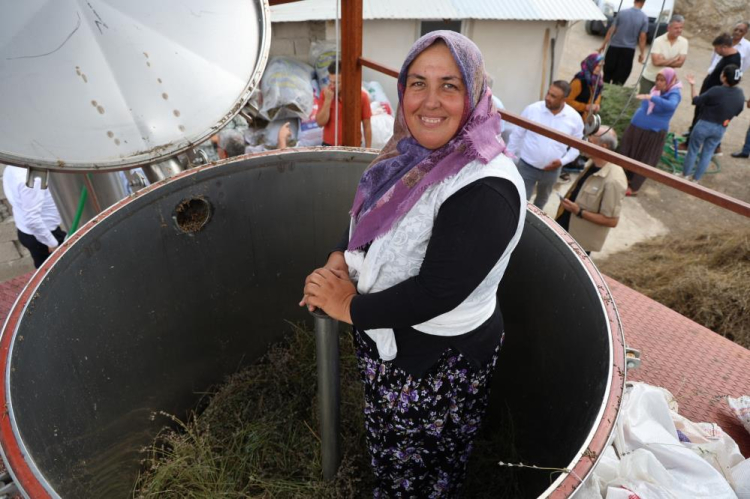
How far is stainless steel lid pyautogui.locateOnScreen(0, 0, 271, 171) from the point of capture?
61.0 inches

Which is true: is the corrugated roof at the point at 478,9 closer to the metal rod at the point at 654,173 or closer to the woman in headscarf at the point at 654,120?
the woman in headscarf at the point at 654,120

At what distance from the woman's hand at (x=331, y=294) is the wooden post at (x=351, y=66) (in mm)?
1467

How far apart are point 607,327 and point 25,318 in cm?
162

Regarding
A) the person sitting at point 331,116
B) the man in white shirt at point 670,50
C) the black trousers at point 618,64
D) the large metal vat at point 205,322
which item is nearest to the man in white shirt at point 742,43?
the man in white shirt at point 670,50

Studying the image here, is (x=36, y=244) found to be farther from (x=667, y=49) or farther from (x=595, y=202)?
(x=667, y=49)

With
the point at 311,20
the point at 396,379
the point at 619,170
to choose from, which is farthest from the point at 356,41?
the point at 311,20

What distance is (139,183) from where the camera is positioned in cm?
202

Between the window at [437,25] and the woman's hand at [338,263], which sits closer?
the woman's hand at [338,263]

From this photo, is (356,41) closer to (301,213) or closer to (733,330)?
(301,213)

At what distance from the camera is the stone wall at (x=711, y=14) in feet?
38.4

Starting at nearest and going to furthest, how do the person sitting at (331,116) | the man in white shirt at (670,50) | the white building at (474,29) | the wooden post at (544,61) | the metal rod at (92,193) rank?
1. the metal rod at (92,193)
2. the person sitting at (331,116)
3. the white building at (474,29)
4. the man in white shirt at (670,50)
5. the wooden post at (544,61)

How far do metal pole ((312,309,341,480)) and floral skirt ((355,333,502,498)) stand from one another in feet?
0.33

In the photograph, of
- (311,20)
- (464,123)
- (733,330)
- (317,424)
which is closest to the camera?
(464,123)

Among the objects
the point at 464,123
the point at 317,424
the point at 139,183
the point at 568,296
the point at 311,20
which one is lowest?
the point at 317,424
